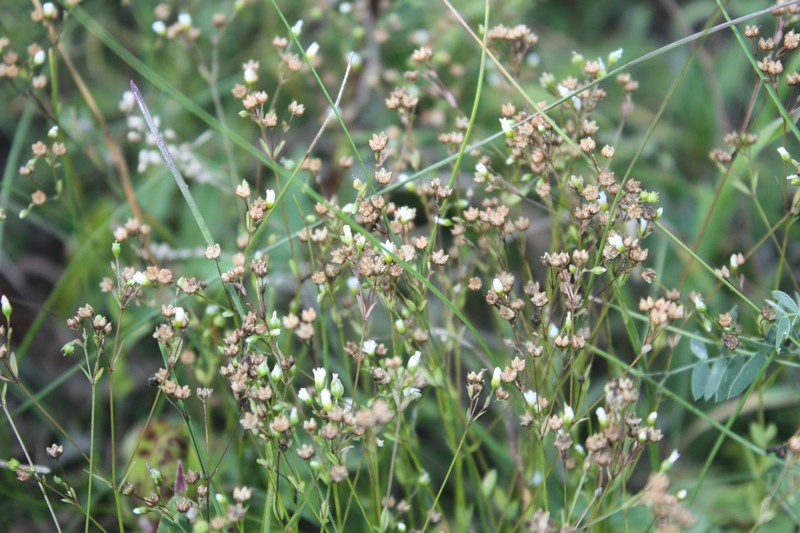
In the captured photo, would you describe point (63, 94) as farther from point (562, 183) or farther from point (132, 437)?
point (562, 183)

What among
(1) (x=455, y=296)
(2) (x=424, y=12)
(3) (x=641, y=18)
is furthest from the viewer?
(3) (x=641, y=18)

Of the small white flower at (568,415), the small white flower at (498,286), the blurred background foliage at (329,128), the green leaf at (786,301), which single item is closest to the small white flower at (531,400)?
the small white flower at (568,415)

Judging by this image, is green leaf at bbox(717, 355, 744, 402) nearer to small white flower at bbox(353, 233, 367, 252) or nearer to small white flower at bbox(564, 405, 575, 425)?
small white flower at bbox(564, 405, 575, 425)

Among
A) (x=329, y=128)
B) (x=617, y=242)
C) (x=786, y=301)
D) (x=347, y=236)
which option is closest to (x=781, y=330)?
(x=786, y=301)

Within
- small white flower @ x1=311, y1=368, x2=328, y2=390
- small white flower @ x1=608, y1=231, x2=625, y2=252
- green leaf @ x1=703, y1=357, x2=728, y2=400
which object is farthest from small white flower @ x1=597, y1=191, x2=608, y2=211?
small white flower @ x1=311, y1=368, x2=328, y2=390

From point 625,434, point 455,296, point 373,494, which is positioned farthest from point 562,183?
point 373,494
